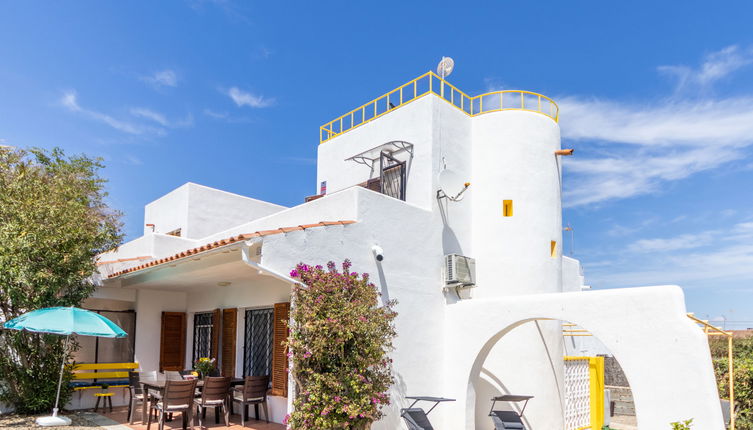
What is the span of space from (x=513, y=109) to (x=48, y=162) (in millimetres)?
17549

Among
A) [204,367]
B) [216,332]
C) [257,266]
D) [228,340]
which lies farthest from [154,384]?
[257,266]

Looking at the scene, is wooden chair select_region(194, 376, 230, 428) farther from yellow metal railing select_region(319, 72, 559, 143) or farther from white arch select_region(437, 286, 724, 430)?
yellow metal railing select_region(319, 72, 559, 143)

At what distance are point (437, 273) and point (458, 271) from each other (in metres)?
0.43

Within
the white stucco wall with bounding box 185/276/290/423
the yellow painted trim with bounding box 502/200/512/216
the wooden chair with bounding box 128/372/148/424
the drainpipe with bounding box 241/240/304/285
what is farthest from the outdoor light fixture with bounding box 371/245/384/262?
the wooden chair with bounding box 128/372/148/424

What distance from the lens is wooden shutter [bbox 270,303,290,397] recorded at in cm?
1041

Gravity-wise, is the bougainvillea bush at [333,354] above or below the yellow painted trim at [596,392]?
above

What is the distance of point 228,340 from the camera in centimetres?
1259

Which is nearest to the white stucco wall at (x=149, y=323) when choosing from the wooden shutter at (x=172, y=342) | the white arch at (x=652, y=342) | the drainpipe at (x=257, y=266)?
the wooden shutter at (x=172, y=342)

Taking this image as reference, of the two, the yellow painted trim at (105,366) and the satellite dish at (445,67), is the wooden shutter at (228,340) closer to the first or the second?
the yellow painted trim at (105,366)

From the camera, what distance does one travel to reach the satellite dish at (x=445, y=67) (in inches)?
501

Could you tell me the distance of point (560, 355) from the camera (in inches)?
477

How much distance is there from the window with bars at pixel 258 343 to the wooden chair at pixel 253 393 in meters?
0.87

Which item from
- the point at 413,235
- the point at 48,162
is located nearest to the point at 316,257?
the point at 413,235

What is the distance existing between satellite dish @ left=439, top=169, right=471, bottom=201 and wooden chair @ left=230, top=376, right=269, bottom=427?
16.9 ft
